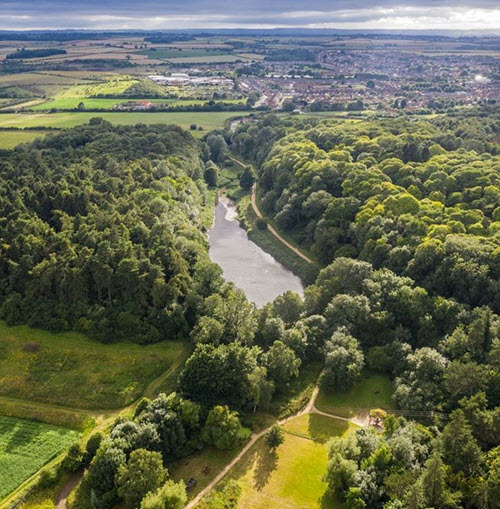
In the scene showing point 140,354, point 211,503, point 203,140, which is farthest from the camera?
point 203,140

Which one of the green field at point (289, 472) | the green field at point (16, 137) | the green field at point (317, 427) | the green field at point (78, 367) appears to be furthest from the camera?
the green field at point (16, 137)

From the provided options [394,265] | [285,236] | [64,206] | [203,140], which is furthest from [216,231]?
[203,140]

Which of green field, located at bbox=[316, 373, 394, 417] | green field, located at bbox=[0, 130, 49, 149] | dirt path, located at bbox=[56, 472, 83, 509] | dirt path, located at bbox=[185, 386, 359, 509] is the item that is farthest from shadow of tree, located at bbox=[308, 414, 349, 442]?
green field, located at bbox=[0, 130, 49, 149]

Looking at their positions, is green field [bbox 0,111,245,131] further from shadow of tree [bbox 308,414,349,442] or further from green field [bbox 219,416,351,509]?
green field [bbox 219,416,351,509]

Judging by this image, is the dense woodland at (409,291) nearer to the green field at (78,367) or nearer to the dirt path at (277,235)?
the dirt path at (277,235)

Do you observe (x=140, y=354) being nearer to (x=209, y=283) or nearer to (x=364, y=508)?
(x=209, y=283)

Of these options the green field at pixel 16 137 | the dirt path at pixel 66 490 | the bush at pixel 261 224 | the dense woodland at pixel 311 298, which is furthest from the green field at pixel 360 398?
the green field at pixel 16 137

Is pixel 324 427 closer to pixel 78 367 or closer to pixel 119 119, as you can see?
pixel 78 367
